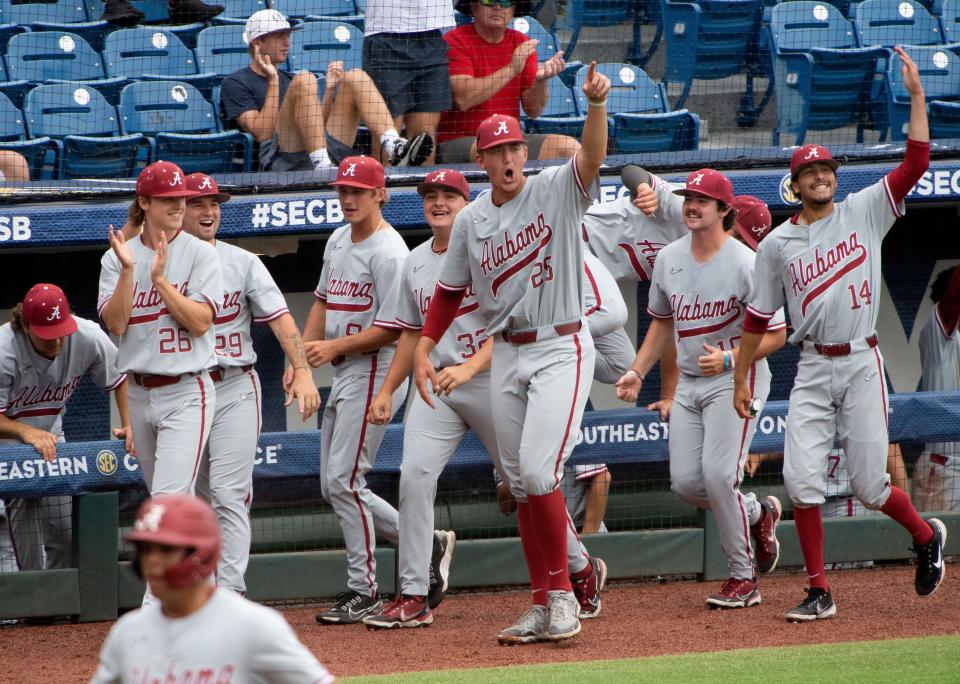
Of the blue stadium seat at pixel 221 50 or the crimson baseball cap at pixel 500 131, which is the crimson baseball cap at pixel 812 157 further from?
the blue stadium seat at pixel 221 50

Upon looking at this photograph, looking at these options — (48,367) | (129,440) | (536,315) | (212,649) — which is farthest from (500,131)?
(212,649)

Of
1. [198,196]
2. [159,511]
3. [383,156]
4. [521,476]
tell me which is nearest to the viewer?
[159,511]

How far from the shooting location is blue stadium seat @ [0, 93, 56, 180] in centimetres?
692

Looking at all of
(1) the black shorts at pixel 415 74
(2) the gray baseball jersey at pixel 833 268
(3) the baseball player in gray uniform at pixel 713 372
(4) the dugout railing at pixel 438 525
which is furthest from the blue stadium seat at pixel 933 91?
(2) the gray baseball jersey at pixel 833 268

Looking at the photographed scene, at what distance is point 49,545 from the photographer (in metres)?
5.61

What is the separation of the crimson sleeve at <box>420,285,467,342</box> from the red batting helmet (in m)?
2.49

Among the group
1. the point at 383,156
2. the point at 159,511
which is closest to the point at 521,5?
the point at 383,156

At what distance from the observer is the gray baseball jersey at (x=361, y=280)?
510cm

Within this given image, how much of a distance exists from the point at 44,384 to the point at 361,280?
1.46 meters

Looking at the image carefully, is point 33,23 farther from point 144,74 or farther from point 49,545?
point 49,545

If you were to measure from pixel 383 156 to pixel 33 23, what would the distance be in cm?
308

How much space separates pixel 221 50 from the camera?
8.20 metres

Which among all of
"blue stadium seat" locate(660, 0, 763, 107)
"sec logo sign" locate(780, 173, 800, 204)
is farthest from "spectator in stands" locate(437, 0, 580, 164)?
"blue stadium seat" locate(660, 0, 763, 107)

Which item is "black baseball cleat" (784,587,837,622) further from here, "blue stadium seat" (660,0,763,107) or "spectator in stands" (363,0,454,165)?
"blue stadium seat" (660,0,763,107)
